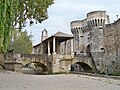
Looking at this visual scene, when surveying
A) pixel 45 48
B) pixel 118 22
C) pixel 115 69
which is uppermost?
pixel 118 22

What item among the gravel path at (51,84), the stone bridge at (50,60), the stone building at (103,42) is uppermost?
the stone building at (103,42)

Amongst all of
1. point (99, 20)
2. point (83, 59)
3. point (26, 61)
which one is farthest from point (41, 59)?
point (99, 20)

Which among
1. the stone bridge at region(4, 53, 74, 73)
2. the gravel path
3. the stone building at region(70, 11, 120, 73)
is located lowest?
the gravel path

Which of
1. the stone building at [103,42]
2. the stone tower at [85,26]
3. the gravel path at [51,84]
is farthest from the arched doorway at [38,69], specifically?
the gravel path at [51,84]

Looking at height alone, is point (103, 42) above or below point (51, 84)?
above

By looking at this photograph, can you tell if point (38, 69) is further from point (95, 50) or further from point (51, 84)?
point (51, 84)

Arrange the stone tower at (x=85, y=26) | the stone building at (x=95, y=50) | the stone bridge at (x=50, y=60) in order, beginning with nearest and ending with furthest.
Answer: the stone bridge at (x=50, y=60), the stone building at (x=95, y=50), the stone tower at (x=85, y=26)

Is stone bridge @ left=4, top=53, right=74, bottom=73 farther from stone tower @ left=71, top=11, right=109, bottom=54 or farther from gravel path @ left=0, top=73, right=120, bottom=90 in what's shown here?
gravel path @ left=0, top=73, right=120, bottom=90

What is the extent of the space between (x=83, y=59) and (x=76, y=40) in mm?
14557

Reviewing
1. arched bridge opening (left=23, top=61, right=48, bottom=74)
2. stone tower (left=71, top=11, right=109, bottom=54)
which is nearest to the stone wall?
stone tower (left=71, top=11, right=109, bottom=54)

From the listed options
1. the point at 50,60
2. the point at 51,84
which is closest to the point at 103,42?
the point at 50,60

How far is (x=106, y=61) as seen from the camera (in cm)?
3694

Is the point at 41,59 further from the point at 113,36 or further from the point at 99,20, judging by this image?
the point at 99,20

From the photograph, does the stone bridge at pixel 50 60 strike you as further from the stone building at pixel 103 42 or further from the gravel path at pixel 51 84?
the gravel path at pixel 51 84
